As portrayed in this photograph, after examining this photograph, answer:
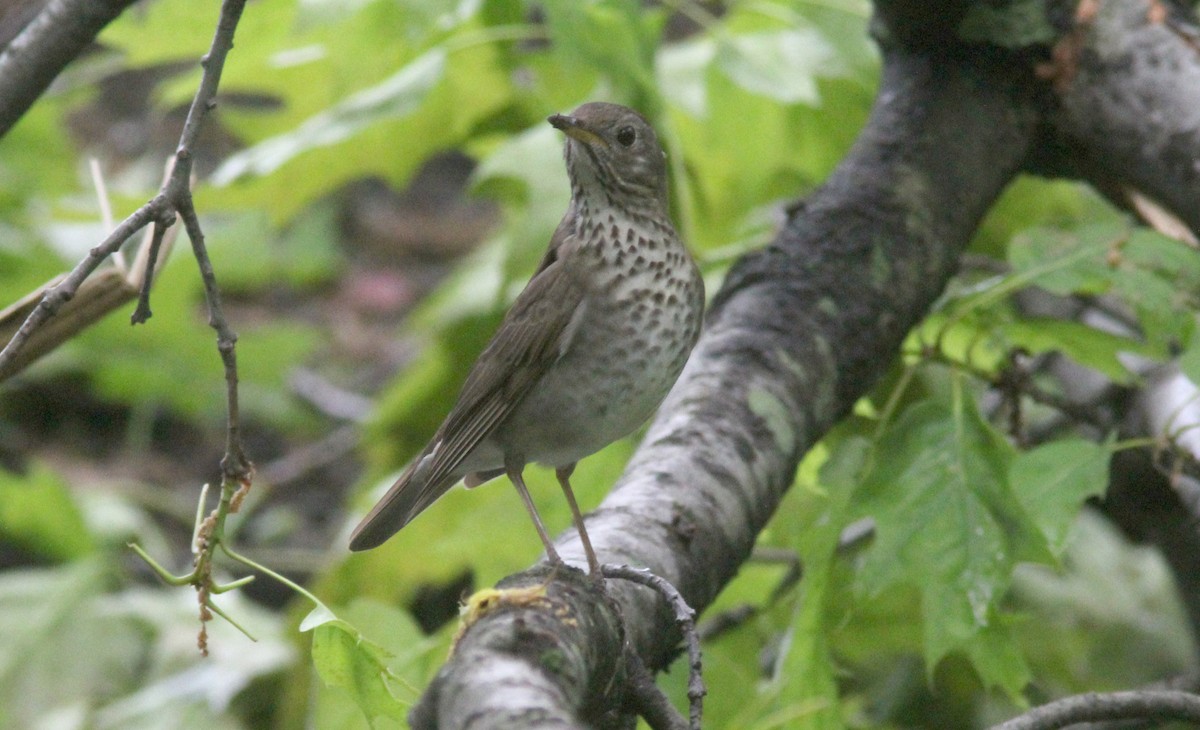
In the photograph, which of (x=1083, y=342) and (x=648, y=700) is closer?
(x=648, y=700)

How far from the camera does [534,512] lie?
215 cm

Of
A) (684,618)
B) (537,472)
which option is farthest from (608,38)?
(684,618)

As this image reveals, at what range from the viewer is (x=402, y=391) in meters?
4.22

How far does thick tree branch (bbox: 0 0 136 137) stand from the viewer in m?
1.98

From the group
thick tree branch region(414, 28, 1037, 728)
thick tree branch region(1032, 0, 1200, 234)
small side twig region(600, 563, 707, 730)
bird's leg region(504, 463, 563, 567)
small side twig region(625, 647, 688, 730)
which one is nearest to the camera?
small side twig region(600, 563, 707, 730)

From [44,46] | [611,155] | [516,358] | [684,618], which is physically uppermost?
[44,46]

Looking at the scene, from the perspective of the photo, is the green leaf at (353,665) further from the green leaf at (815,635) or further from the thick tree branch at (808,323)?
the green leaf at (815,635)

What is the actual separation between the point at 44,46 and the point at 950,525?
5.74 feet

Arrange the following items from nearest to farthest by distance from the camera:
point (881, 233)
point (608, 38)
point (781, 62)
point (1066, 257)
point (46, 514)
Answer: point (1066, 257) < point (881, 233) < point (608, 38) < point (781, 62) < point (46, 514)

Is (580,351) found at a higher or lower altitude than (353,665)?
higher

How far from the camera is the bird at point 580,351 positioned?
7.09ft

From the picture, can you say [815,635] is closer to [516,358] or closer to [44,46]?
[516,358]

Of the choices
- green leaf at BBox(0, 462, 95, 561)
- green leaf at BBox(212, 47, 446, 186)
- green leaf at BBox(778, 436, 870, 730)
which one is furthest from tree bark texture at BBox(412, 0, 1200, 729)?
green leaf at BBox(0, 462, 95, 561)

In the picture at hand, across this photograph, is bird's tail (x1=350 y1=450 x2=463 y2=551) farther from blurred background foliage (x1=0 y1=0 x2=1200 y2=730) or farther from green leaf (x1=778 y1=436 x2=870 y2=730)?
green leaf (x1=778 y1=436 x2=870 y2=730)
